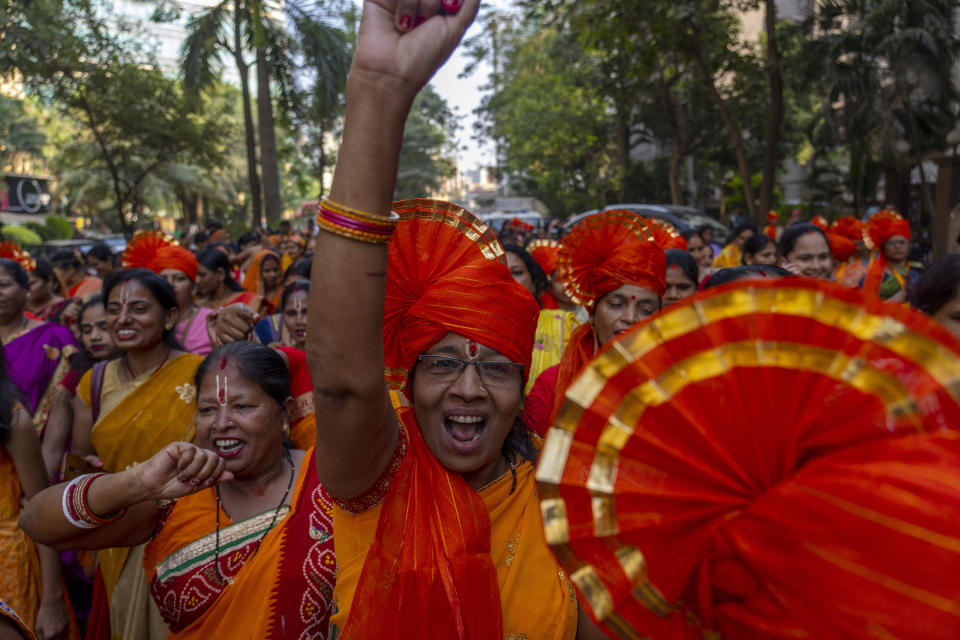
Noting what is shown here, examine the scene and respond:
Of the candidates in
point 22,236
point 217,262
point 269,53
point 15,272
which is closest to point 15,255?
point 217,262

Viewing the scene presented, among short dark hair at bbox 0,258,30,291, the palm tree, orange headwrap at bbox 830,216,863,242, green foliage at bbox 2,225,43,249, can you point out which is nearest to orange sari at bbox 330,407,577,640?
short dark hair at bbox 0,258,30,291

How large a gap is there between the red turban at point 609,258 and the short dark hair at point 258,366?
161 centimetres

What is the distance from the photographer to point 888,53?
1403 cm

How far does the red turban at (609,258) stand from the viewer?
348 centimetres

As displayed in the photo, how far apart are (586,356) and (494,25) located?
41.4 ft

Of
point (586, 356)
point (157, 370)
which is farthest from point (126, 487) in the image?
point (586, 356)

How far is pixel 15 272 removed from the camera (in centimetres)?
450

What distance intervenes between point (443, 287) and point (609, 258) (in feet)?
6.33

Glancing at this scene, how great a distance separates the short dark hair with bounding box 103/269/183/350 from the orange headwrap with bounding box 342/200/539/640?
233cm

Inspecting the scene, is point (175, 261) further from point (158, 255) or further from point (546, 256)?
point (546, 256)

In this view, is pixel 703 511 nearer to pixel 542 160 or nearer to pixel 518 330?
pixel 518 330

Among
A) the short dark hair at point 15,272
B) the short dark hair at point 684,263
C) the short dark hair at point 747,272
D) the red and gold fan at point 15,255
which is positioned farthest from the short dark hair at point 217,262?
the short dark hair at point 747,272

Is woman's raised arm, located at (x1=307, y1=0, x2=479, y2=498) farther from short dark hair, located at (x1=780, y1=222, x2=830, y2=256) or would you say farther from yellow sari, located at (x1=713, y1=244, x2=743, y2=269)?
yellow sari, located at (x1=713, y1=244, x2=743, y2=269)

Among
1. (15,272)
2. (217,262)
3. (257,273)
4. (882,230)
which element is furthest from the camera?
(257,273)
